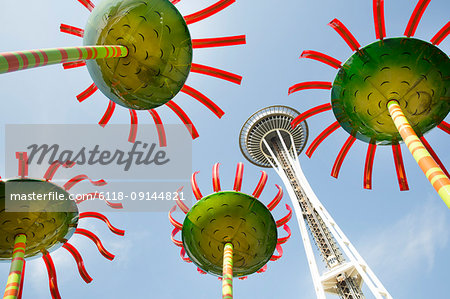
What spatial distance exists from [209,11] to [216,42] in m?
0.42

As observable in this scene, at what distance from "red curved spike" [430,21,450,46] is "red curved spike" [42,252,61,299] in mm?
6587

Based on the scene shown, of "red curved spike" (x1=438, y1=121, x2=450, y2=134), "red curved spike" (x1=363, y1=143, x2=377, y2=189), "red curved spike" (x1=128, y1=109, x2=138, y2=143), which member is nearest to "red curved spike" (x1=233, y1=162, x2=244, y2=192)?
"red curved spike" (x1=128, y1=109, x2=138, y2=143)

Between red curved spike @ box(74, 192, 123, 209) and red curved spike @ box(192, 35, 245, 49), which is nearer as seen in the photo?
red curved spike @ box(192, 35, 245, 49)

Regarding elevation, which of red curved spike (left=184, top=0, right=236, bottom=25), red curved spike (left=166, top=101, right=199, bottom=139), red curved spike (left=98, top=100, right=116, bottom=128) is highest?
red curved spike (left=98, top=100, right=116, bottom=128)

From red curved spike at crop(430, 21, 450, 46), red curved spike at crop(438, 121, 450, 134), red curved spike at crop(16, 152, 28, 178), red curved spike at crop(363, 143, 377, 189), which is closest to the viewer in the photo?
red curved spike at crop(430, 21, 450, 46)

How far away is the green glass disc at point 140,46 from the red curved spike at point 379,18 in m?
2.30

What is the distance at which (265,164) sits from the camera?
49188 mm

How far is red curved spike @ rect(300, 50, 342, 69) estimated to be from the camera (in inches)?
172

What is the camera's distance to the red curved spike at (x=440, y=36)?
412cm

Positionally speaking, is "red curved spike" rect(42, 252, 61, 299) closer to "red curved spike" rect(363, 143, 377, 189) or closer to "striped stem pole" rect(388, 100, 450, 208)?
"red curved spike" rect(363, 143, 377, 189)

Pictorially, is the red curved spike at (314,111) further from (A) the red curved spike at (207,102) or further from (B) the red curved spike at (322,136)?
(A) the red curved spike at (207,102)

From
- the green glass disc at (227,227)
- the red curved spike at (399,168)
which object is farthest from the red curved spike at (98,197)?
the red curved spike at (399,168)

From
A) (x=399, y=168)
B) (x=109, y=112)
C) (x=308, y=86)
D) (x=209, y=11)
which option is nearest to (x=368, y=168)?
(x=399, y=168)

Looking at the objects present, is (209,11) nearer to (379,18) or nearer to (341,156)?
(379,18)
